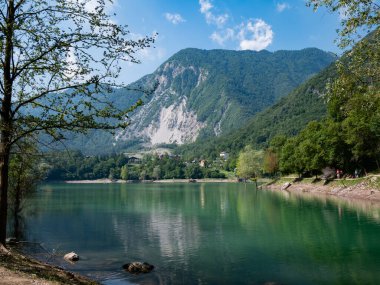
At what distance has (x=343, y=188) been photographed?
88000 millimetres

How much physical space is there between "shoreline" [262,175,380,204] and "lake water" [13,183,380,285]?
996cm

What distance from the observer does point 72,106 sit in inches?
639

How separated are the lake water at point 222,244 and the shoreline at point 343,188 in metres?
9.96

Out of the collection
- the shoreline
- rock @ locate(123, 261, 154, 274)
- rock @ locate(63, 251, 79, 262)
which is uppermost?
the shoreline

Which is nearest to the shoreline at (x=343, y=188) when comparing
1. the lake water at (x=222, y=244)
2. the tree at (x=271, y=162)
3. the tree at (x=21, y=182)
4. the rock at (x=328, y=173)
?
the rock at (x=328, y=173)

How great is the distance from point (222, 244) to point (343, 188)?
60.0 m

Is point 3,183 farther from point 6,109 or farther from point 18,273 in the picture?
point 18,273

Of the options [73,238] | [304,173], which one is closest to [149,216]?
[73,238]

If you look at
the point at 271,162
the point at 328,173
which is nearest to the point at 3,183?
the point at 328,173

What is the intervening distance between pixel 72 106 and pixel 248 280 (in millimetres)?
17093

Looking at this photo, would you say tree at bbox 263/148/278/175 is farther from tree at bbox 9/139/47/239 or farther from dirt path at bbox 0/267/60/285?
dirt path at bbox 0/267/60/285

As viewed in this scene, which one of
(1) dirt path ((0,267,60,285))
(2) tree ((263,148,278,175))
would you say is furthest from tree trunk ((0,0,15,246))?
(2) tree ((263,148,278,175))

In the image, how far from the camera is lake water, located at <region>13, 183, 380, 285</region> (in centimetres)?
2689

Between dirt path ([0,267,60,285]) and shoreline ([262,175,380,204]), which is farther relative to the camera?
shoreline ([262,175,380,204])
